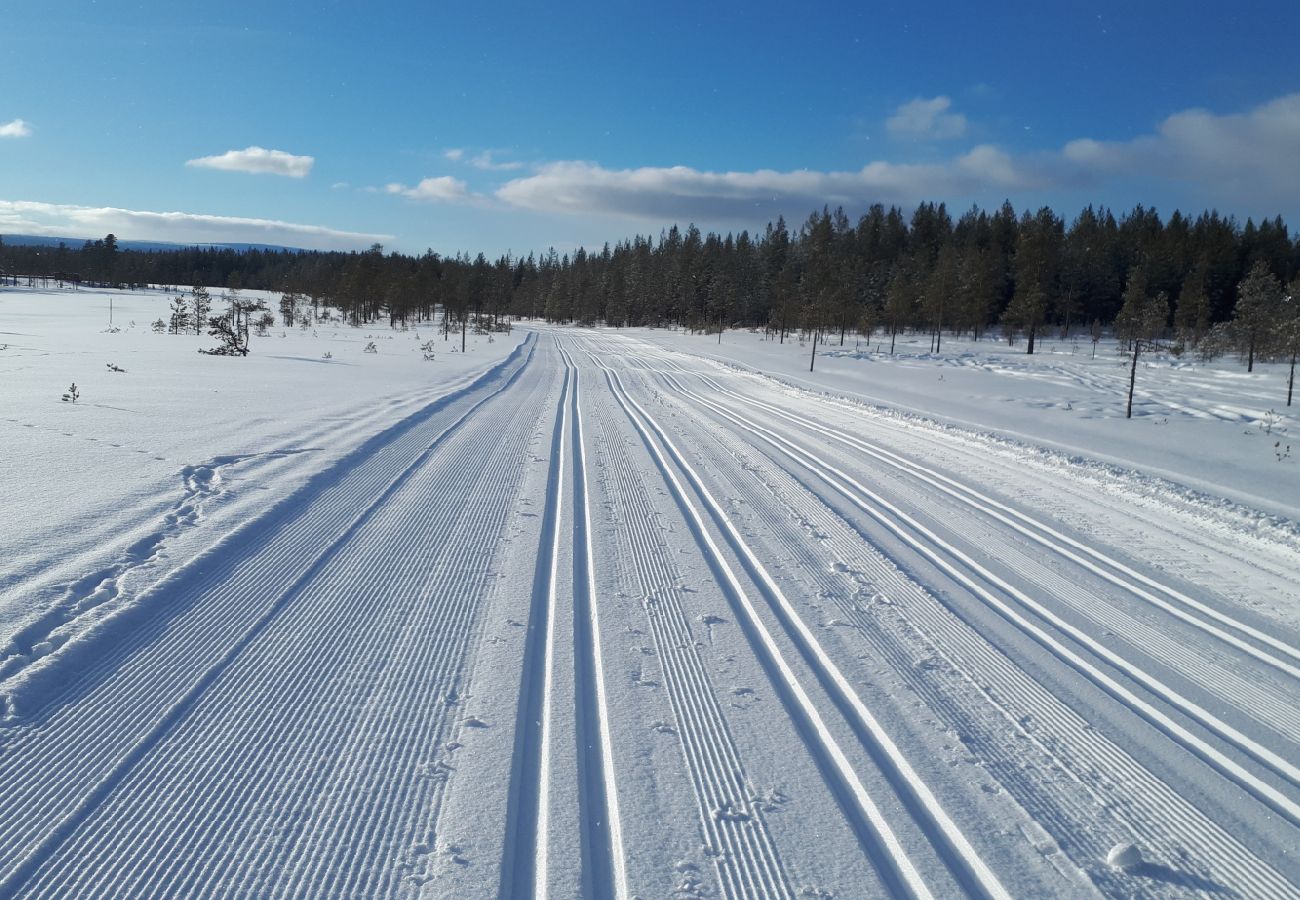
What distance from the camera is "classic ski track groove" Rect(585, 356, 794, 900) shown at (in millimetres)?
3020

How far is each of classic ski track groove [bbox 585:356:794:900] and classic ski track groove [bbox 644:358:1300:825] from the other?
8.17ft

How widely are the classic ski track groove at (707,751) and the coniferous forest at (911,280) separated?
26.6 m

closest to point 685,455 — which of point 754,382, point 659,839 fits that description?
point 659,839

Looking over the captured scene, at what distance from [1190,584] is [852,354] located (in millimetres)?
46485

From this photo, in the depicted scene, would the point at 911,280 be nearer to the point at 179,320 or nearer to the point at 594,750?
the point at 179,320

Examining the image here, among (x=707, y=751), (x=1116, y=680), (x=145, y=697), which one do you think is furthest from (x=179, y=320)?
(x=1116, y=680)

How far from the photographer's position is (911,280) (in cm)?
7281

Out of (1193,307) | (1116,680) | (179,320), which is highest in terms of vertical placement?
(1193,307)

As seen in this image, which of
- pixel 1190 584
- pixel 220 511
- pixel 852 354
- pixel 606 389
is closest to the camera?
pixel 1190 584

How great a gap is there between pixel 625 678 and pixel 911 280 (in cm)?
7467

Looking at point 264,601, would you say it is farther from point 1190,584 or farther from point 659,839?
point 1190,584

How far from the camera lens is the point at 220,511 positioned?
7.54 metres

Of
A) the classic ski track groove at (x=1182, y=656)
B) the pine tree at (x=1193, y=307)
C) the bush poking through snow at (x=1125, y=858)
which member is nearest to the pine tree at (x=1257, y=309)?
the pine tree at (x=1193, y=307)

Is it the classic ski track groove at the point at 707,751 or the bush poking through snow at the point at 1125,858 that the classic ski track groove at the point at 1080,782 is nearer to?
the bush poking through snow at the point at 1125,858
